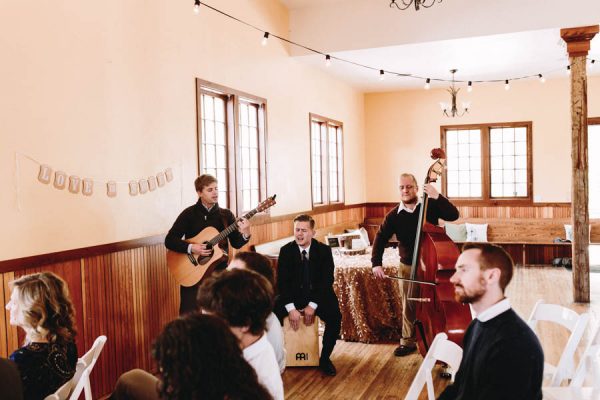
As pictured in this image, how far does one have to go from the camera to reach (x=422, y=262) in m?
4.36

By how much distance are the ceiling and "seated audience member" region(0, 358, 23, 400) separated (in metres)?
6.14

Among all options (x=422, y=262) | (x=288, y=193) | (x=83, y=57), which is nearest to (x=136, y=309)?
(x=83, y=57)

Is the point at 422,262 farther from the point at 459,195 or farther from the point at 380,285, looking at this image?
the point at 459,195

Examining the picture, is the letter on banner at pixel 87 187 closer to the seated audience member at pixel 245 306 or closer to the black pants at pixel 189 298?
the black pants at pixel 189 298

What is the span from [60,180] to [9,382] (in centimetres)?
194

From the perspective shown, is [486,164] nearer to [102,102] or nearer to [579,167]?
[579,167]

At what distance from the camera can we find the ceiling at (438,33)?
666 cm

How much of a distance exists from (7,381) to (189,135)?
136 inches

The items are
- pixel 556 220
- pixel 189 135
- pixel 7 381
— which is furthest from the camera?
pixel 556 220

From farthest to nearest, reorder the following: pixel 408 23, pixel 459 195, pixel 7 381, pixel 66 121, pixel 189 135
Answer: pixel 459 195 < pixel 408 23 < pixel 189 135 < pixel 66 121 < pixel 7 381

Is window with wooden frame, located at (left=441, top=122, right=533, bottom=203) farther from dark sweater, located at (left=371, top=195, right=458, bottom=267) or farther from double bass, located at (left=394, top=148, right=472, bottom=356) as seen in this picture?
double bass, located at (left=394, top=148, right=472, bottom=356)

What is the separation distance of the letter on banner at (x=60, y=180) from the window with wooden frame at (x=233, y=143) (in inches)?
68.0

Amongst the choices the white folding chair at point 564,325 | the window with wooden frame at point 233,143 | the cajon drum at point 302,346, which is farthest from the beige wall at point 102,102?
the white folding chair at point 564,325

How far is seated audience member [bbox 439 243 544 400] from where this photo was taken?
191 cm
